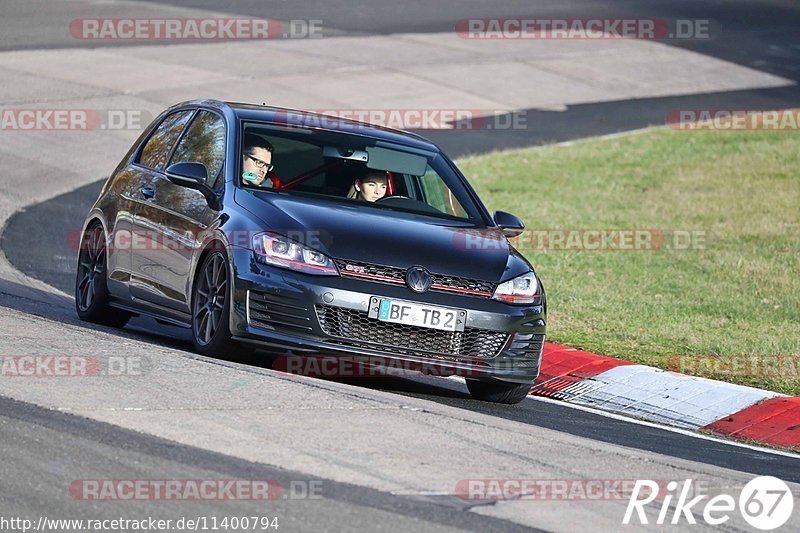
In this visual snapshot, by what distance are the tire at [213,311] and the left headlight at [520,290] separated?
1.55 metres

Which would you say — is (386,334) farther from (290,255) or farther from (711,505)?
(711,505)

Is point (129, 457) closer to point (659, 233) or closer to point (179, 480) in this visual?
point (179, 480)

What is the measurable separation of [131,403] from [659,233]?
35.9 feet

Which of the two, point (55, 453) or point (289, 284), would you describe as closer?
point (55, 453)

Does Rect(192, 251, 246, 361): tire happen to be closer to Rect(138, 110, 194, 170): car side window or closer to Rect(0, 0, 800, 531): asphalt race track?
Rect(0, 0, 800, 531): asphalt race track

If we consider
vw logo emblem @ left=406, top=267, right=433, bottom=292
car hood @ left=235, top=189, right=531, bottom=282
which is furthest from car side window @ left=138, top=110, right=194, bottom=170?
vw logo emblem @ left=406, top=267, right=433, bottom=292

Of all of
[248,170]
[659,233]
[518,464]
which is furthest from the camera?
[659,233]

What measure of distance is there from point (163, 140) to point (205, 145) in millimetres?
756

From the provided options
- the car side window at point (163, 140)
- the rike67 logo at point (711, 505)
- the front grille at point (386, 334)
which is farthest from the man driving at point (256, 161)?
the rike67 logo at point (711, 505)

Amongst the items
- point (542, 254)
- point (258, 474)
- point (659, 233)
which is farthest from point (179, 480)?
point (659, 233)

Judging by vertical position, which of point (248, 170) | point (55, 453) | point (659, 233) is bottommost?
point (659, 233)

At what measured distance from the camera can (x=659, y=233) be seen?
56.7 ft

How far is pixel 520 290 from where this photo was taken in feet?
29.7

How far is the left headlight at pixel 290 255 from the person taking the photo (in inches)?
336
